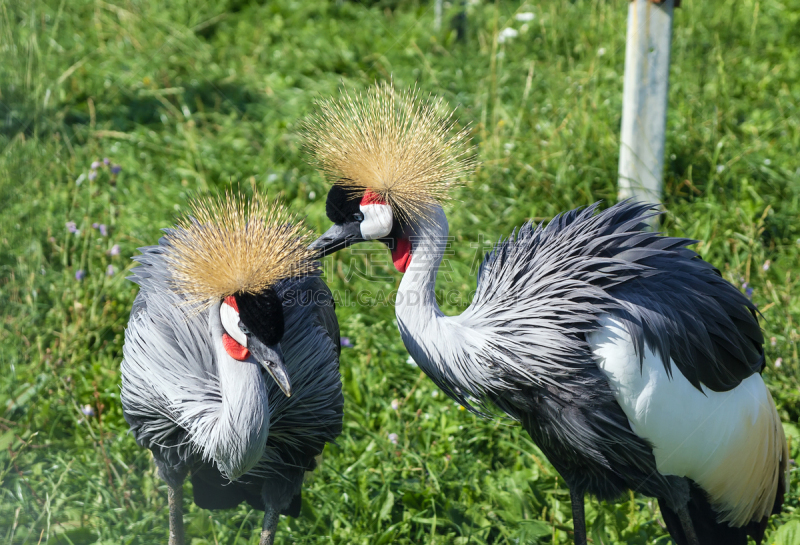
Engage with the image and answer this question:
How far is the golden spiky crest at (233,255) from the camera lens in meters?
1.46

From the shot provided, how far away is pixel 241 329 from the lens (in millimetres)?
1454

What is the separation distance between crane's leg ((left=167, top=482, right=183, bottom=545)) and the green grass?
11cm

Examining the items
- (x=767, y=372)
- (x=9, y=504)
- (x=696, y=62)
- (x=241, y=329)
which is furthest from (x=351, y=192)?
(x=696, y=62)

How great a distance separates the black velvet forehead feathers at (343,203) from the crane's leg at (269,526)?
71cm

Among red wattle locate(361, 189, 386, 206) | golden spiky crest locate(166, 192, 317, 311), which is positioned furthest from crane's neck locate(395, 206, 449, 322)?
golden spiky crest locate(166, 192, 317, 311)

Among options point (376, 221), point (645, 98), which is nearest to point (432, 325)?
point (376, 221)

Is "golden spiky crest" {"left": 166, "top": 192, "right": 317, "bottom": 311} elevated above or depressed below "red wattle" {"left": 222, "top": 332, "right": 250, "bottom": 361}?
above

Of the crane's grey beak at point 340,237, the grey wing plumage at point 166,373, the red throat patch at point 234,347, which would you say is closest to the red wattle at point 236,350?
the red throat patch at point 234,347

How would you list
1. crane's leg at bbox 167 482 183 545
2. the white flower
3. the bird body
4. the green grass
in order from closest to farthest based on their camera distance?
1. the bird body
2. crane's leg at bbox 167 482 183 545
3. the green grass
4. the white flower

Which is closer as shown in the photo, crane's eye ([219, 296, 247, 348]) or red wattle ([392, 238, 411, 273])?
crane's eye ([219, 296, 247, 348])

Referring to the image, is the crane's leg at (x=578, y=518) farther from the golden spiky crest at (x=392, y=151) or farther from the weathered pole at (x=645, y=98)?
the weathered pole at (x=645, y=98)

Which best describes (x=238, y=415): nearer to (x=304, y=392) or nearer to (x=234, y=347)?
(x=234, y=347)

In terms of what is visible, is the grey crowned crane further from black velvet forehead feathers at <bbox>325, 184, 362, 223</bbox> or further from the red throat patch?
the red throat patch

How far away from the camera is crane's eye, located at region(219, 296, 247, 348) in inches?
57.2
